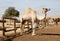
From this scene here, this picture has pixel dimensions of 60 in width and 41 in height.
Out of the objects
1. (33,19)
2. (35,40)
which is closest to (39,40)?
(35,40)

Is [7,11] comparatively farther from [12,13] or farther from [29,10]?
[29,10]

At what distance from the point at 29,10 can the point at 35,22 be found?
1065 mm

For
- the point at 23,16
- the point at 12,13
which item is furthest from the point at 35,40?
the point at 12,13

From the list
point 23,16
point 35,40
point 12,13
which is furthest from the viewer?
point 12,13

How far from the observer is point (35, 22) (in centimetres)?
1520

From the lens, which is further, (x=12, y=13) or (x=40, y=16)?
(x=12, y=13)

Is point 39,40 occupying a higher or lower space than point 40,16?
lower

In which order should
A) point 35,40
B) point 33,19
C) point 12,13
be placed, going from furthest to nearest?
point 12,13, point 33,19, point 35,40

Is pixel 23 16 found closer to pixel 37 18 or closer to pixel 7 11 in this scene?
pixel 37 18

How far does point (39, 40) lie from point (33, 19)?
3.87 m

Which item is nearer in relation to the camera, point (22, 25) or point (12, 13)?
point (22, 25)

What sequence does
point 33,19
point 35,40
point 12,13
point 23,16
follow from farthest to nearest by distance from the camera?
point 12,13
point 23,16
point 33,19
point 35,40

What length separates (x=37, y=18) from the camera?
Answer: 50.5 feet

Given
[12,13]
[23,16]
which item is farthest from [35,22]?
[12,13]
